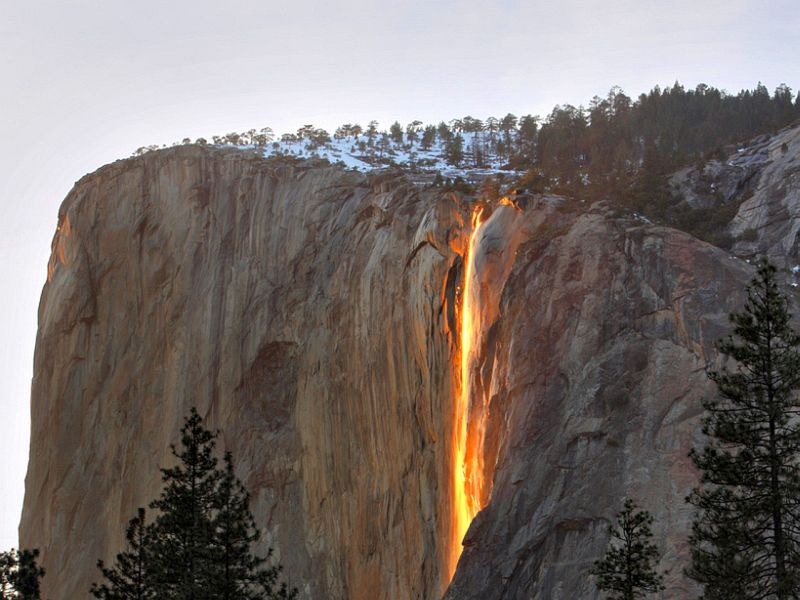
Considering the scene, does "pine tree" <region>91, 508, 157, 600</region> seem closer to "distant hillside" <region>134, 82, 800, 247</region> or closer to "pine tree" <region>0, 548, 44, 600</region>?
"pine tree" <region>0, 548, 44, 600</region>

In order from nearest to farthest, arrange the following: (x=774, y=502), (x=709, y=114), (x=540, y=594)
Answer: (x=774, y=502), (x=540, y=594), (x=709, y=114)

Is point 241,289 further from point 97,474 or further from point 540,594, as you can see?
point 540,594

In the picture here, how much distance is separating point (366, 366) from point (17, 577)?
30.4 m

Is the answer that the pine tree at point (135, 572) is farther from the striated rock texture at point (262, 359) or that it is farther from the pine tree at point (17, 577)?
the striated rock texture at point (262, 359)

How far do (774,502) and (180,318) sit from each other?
4869 centimetres

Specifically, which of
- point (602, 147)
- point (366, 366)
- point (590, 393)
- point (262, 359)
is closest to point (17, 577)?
point (590, 393)

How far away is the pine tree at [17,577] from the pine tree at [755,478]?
1272 centimetres

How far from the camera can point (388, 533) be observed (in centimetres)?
4903

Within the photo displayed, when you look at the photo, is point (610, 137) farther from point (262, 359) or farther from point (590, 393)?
point (590, 393)

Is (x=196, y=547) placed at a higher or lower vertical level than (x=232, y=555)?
higher

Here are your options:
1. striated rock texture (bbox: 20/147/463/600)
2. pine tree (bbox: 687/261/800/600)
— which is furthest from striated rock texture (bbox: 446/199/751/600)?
striated rock texture (bbox: 20/147/463/600)

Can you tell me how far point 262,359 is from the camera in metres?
59.6

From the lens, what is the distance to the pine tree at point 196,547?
78.3 feet

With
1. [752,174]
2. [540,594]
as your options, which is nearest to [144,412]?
[752,174]
